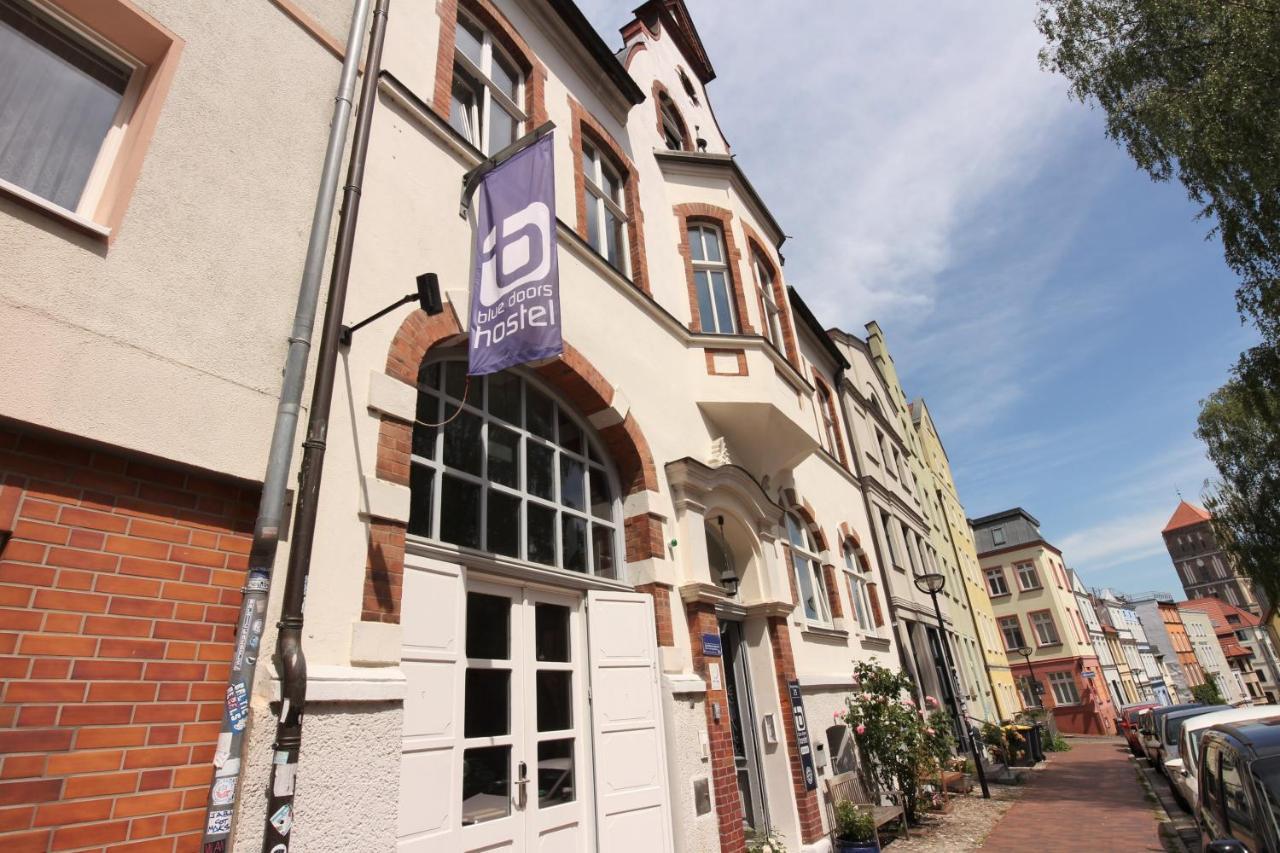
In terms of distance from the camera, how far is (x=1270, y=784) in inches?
171

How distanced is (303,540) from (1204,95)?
13.7 meters

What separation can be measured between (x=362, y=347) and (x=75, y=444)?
1717 millimetres

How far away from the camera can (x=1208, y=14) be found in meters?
10.1

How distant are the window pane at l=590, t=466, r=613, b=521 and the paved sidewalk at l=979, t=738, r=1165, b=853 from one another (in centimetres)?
693

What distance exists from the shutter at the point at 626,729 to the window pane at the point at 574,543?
355mm

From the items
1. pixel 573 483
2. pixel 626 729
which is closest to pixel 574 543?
pixel 573 483

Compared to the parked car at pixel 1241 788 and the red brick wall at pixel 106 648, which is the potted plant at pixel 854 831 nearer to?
the parked car at pixel 1241 788

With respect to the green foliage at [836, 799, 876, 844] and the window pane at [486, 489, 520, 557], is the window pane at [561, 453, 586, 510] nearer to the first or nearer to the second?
the window pane at [486, 489, 520, 557]

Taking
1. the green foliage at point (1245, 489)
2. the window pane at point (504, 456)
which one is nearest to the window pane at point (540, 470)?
the window pane at point (504, 456)

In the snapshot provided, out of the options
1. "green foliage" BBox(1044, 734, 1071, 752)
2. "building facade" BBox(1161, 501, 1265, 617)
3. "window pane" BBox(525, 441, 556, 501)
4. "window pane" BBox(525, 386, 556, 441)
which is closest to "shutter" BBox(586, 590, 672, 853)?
"window pane" BBox(525, 441, 556, 501)

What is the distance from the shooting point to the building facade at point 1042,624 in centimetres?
4184

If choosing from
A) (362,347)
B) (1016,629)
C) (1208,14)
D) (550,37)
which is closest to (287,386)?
(362,347)

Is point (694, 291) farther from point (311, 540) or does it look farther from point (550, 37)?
point (311, 540)

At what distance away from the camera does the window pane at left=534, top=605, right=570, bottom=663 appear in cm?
564
